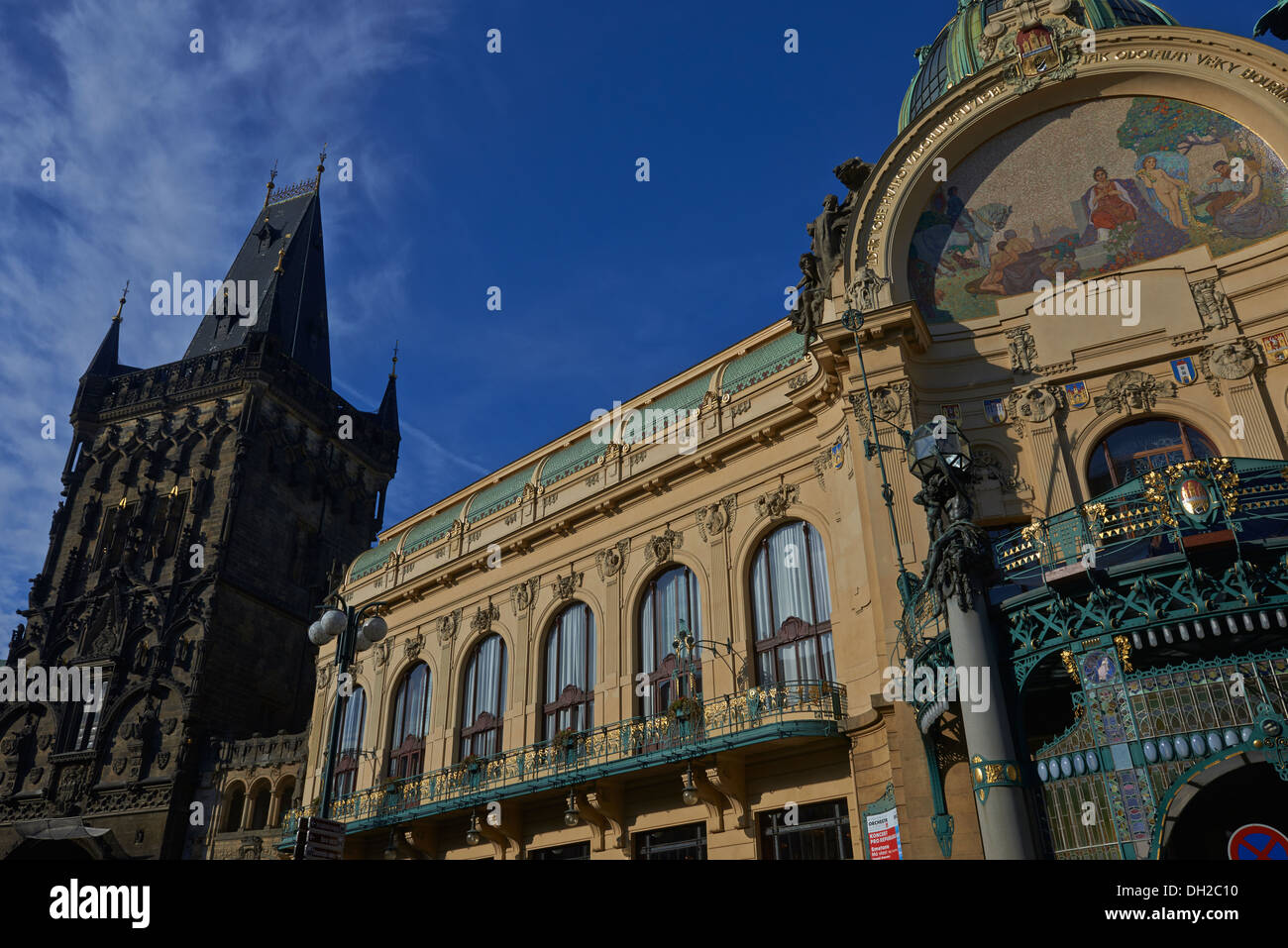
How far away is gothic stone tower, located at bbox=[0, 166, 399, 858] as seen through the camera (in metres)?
38.1

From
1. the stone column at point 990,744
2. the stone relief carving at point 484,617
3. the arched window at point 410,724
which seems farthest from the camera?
the arched window at point 410,724

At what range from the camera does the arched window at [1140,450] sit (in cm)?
1666

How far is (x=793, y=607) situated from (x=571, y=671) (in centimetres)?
695

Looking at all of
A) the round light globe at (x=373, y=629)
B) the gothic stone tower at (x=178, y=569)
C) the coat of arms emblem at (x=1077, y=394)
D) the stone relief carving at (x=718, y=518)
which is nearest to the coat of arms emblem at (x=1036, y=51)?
the coat of arms emblem at (x=1077, y=394)

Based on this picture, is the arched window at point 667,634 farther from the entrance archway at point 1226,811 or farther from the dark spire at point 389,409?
the dark spire at point 389,409

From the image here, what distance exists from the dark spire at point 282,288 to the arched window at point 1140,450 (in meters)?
44.3

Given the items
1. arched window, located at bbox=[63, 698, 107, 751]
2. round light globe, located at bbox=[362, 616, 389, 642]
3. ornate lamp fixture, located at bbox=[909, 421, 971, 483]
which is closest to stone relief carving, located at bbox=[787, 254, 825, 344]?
ornate lamp fixture, located at bbox=[909, 421, 971, 483]

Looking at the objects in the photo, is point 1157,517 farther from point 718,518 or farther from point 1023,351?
point 718,518

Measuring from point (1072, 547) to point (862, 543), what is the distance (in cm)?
522

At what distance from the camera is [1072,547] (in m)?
12.9

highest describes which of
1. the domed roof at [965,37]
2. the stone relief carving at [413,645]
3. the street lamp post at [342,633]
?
the domed roof at [965,37]

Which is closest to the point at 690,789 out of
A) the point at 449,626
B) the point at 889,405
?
the point at 889,405

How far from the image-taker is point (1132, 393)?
17.2 meters
